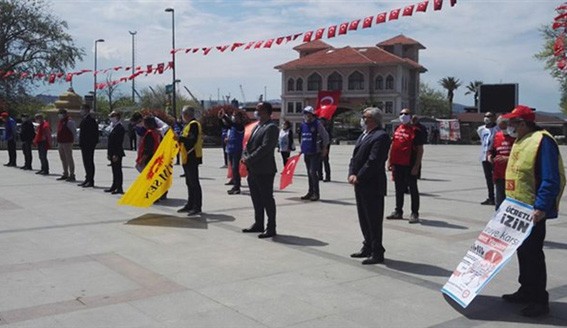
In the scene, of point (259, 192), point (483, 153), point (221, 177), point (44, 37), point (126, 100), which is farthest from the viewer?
point (126, 100)

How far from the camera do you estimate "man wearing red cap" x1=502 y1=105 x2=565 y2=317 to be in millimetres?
4793

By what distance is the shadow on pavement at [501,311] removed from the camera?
4809 millimetres

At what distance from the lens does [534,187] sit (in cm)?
495

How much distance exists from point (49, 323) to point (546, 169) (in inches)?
164

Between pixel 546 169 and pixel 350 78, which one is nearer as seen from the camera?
pixel 546 169

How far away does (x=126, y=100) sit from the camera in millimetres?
87000

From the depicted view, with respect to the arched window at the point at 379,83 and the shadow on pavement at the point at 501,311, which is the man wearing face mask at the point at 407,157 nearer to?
the shadow on pavement at the point at 501,311

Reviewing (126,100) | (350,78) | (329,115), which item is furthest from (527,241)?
(126,100)

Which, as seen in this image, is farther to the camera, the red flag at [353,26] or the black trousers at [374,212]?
the red flag at [353,26]

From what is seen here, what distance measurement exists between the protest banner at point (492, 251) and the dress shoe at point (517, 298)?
1.79 ft

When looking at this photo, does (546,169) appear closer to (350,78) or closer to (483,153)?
(483,153)

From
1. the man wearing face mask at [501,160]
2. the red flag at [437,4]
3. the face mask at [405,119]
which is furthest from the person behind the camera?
the red flag at [437,4]

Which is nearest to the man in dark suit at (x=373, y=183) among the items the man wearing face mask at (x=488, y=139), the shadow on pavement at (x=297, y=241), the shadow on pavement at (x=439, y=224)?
the shadow on pavement at (x=297, y=241)

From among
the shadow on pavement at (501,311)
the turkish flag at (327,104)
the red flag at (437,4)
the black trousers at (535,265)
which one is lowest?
the shadow on pavement at (501,311)
